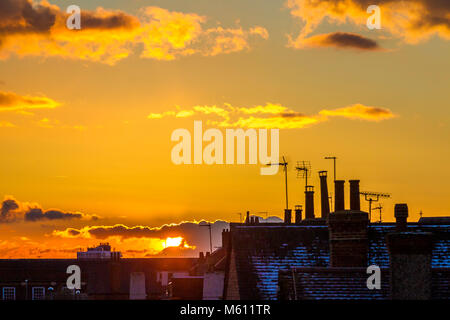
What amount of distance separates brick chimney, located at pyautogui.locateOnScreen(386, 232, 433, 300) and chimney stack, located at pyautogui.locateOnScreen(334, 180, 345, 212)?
81.6 feet

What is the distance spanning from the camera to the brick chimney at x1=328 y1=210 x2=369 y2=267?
4503 cm

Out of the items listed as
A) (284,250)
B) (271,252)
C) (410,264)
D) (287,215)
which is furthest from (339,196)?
(287,215)

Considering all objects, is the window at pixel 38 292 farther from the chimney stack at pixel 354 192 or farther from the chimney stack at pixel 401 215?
the chimney stack at pixel 401 215

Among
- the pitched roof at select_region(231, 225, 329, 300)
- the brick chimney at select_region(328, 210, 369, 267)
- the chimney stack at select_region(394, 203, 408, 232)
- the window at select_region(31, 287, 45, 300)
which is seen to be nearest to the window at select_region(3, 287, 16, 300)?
the window at select_region(31, 287, 45, 300)

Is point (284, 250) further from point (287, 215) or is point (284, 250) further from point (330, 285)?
point (287, 215)

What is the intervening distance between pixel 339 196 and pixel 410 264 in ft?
84.7

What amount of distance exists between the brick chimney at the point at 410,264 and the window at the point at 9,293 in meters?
68.3

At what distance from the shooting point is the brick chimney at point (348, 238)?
148 feet

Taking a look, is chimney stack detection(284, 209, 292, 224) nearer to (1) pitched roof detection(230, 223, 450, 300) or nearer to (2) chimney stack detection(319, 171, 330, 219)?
(2) chimney stack detection(319, 171, 330, 219)

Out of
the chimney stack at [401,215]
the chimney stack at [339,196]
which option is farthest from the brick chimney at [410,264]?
the chimney stack at [339,196]
